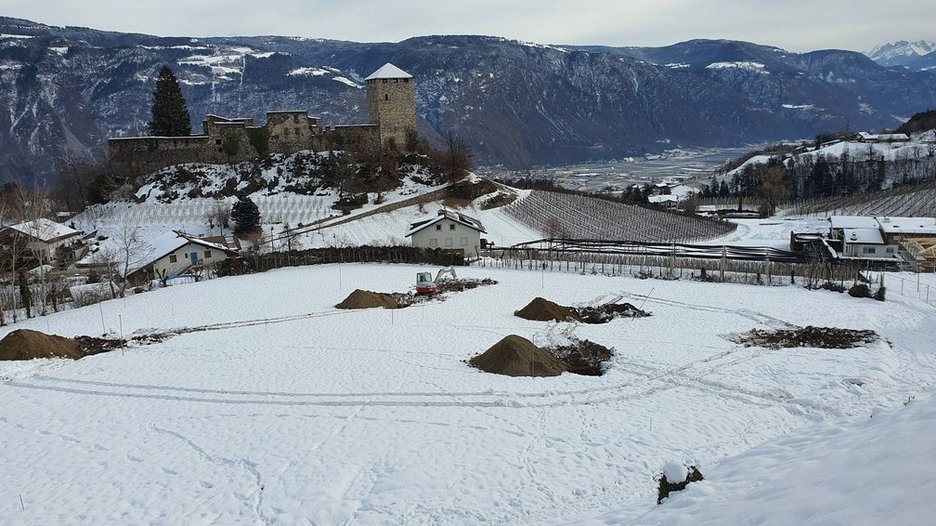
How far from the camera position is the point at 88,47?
185250mm

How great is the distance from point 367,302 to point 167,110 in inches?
1633

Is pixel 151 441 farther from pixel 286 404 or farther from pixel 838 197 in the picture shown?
pixel 838 197

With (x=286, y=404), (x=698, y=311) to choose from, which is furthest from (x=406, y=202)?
(x=286, y=404)

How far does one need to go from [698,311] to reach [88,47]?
213 metres

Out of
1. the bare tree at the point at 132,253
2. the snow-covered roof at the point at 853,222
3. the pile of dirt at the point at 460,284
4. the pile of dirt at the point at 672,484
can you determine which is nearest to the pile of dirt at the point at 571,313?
the pile of dirt at the point at 460,284

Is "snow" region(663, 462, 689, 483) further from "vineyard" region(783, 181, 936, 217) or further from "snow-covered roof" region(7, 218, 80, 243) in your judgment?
"vineyard" region(783, 181, 936, 217)

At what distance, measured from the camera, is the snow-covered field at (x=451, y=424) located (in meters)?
10.7

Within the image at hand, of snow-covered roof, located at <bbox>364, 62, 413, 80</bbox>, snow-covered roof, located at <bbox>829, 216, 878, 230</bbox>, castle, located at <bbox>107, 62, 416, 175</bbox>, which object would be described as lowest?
snow-covered roof, located at <bbox>829, 216, 878, 230</bbox>

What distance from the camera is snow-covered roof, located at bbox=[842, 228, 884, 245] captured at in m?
47.0

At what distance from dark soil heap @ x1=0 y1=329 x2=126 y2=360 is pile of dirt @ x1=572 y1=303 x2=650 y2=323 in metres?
18.0

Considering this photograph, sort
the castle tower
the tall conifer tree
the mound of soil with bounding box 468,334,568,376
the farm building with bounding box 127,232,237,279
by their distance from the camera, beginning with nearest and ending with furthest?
the mound of soil with bounding box 468,334,568,376 < the farm building with bounding box 127,232,237,279 < the tall conifer tree < the castle tower

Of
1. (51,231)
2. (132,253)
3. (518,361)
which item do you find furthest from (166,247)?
(518,361)

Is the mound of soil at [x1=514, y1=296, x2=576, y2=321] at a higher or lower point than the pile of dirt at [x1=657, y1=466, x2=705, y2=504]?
lower

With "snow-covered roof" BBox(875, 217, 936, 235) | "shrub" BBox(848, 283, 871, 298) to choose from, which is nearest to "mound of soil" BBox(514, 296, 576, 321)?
"shrub" BBox(848, 283, 871, 298)
